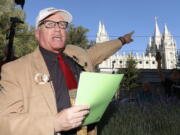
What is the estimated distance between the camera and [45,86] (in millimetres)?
1939

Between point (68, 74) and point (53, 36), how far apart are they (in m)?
0.29

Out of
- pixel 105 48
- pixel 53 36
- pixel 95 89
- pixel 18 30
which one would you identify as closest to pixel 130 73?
pixel 18 30

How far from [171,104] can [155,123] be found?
2.15 feet

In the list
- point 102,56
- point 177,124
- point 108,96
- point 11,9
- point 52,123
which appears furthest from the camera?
point 11,9

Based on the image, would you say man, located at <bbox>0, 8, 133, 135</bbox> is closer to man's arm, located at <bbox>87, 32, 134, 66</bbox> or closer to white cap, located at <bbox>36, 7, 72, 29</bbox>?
white cap, located at <bbox>36, 7, 72, 29</bbox>

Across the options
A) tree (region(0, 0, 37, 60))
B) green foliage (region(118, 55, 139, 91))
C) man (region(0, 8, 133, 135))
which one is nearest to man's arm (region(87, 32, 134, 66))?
man (region(0, 8, 133, 135))

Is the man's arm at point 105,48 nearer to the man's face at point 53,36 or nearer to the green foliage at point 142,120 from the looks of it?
the man's face at point 53,36

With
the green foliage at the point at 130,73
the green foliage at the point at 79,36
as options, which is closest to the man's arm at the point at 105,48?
the green foliage at the point at 130,73

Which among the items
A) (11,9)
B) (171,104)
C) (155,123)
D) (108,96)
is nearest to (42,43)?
(108,96)

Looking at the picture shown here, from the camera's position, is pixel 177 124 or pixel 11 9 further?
pixel 11 9

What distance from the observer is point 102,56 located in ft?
9.06

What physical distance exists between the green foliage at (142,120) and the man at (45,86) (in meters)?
0.84

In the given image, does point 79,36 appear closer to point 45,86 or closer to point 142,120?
point 142,120

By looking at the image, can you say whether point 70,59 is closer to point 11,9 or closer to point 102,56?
point 102,56
